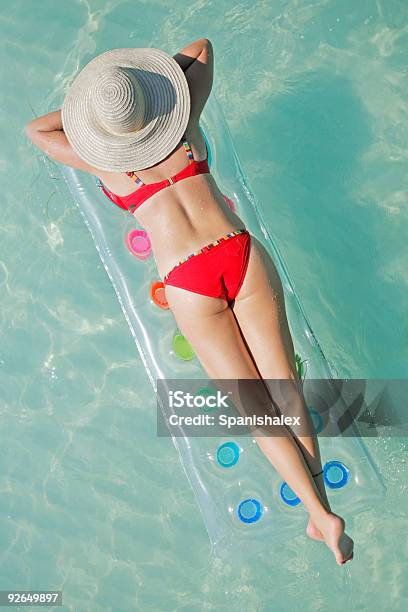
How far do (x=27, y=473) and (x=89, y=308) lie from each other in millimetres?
1201

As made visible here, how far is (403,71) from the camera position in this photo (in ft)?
16.0

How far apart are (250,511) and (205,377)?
82cm

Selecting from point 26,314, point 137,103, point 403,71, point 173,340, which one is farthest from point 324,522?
point 403,71

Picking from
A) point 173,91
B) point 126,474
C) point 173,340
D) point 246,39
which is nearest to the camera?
point 173,91

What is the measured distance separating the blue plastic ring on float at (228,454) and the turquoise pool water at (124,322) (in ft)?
2.10

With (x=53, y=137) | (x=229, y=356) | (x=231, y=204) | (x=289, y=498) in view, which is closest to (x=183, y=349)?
(x=229, y=356)

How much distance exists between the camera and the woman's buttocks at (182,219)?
3330 mm

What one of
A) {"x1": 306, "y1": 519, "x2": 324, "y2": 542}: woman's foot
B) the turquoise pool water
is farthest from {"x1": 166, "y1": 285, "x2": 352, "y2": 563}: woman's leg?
the turquoise pool water

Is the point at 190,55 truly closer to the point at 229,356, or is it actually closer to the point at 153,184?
the point at 153,184

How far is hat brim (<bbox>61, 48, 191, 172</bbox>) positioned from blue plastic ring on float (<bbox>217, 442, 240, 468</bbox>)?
1735 mm

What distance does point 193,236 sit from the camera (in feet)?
11.0

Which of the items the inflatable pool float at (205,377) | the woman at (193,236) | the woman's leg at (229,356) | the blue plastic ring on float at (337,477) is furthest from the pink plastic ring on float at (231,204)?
the blue plastic ring on float at (337,477)

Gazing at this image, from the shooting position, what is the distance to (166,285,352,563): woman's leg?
3.25 meters

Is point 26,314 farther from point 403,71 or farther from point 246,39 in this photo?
point 403,71
